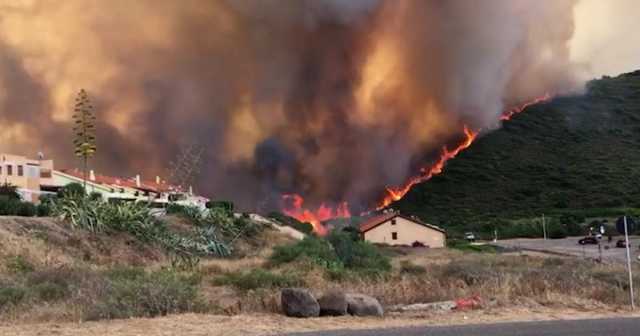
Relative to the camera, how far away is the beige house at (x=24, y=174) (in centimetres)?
8475

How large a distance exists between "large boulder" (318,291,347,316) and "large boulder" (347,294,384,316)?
153 millimetres

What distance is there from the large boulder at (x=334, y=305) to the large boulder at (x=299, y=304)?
18 cm

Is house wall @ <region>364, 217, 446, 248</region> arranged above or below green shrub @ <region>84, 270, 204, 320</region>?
above

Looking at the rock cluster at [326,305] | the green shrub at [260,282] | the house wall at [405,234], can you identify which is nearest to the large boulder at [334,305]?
the rock cluster at [326,305]

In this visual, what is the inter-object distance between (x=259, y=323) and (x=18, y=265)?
19953mm

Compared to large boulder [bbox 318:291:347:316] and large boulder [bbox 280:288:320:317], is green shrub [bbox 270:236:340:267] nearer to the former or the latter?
large boulder [bbox 318:291:347:316]

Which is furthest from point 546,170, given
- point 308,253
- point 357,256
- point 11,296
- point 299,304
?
point 11,296

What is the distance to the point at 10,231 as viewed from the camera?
34906 millimetres

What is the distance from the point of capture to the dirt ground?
12.4m

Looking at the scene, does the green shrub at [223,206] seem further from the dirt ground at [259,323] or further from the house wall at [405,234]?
the dirt ground at [259,323]

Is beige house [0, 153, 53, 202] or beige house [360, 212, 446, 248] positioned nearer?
beige house [0, 153, 53, 202]

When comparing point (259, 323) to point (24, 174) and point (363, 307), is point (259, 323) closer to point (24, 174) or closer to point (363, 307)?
point (363, 307)

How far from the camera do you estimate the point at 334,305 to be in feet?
47.7

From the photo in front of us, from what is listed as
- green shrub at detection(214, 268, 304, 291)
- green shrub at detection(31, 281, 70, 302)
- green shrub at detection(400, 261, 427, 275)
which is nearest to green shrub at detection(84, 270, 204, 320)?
green shrub at detection(31, 281, 70, 302)
